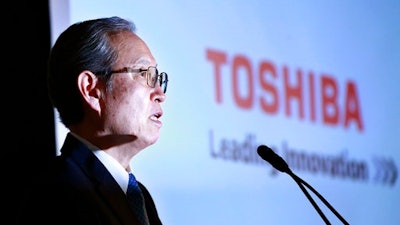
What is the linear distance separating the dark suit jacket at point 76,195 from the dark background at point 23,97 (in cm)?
90

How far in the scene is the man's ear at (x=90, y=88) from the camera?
7.03 ft

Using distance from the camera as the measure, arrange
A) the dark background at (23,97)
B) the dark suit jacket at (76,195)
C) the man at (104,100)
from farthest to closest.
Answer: the dark background at (23,97) < the man at (104,100) < the dark suit jacket at (76,195)

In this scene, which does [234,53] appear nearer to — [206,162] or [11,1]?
[206,162]

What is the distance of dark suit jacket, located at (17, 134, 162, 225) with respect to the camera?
1.89 m

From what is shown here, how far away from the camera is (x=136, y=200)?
214 centimetres

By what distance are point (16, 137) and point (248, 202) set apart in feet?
2.89

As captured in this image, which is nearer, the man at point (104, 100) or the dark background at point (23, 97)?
the man at point (104, 100)

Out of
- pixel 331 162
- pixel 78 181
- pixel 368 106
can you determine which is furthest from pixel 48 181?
pixel 368 106

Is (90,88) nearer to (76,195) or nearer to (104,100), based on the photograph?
(104,100)

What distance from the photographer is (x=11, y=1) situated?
3.00m

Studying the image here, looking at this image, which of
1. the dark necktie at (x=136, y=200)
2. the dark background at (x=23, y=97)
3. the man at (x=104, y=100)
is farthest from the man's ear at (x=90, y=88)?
the dark background at (x=23, y=97)

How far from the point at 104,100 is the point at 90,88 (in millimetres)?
46

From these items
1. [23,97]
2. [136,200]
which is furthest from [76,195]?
[23,97]

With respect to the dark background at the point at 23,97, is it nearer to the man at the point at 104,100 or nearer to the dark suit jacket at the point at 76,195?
the man at the point at 104,100
